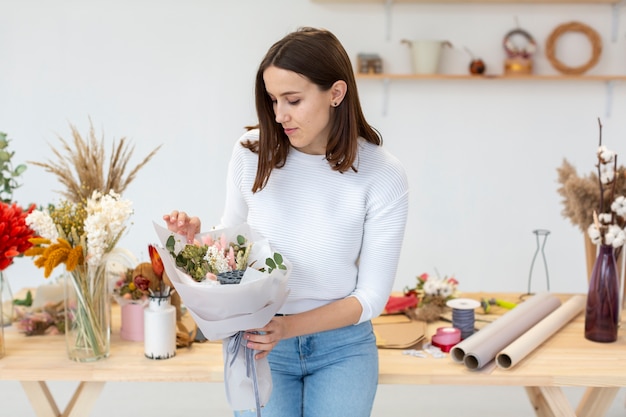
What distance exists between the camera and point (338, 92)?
186 cm

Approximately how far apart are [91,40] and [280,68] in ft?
9.40

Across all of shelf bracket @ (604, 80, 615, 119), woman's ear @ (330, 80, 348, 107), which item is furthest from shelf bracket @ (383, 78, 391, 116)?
woman's ear @ (330, 80, 348, 107)

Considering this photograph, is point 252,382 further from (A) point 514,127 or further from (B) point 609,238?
(A) point 514,127

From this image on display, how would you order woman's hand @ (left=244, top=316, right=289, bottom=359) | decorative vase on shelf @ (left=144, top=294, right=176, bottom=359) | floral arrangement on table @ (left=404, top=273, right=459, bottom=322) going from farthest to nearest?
floral arrangement on table @ (left=404, top=273, right=459, bottom=322) < decorative vase on shelf @ (left=144, top=294, right=176, bottom=359) < woman's hand @ (left=244, top=316, right=289, bottom=359)

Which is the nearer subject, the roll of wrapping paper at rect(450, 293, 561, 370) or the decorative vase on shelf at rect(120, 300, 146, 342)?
the roll of wrapping paper at rect(450, 293, 561, 370)

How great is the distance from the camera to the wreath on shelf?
430cm

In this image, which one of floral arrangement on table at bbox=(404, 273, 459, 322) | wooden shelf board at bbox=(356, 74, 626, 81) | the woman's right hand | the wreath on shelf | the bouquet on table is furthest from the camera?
the wreath on shelf

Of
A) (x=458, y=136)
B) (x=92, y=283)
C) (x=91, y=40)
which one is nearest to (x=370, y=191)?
(x=92, y=283)

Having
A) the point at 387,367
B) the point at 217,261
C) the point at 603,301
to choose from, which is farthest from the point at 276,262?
the point at 603,301

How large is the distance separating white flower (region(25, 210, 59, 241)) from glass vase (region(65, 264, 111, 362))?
0.37 feet

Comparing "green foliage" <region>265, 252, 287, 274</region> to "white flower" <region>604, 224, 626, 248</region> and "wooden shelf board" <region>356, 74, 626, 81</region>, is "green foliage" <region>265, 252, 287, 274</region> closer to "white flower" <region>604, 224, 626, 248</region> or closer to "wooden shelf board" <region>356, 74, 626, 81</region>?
"white flower" <region>604, 224, 626, 248</region>

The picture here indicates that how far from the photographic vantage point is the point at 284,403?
6.19ft

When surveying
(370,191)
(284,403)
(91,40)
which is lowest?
(284,403)

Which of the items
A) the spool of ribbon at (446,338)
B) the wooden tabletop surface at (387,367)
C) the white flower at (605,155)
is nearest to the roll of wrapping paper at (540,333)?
the wooden tabletop surface at (387,367)
